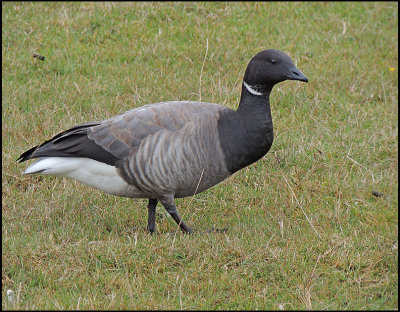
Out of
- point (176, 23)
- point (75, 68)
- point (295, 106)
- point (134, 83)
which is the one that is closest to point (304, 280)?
point (295, 106)

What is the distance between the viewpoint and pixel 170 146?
5.44 m

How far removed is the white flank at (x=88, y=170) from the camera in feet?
18.3

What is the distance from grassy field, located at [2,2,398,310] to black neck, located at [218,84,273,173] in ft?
2.32

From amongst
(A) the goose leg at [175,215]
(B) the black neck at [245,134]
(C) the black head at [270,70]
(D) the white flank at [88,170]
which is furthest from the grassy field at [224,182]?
(C) the black head at [270,70]

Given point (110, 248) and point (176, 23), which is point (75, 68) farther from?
point (110, 248)

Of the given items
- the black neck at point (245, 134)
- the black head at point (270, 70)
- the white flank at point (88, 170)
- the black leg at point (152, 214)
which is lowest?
the black leg at point (152, 214)

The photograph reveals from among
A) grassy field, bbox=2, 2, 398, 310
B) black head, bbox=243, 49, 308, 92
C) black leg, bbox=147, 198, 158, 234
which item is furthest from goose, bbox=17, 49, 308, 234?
grassy field, bbox=2, 2, 398, 310

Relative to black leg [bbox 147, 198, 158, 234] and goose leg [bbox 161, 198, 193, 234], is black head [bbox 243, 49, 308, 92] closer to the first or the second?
goose leg [bbox 161, 198, 193, 234]

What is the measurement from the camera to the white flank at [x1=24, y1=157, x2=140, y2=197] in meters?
5.58

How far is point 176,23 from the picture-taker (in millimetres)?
9680

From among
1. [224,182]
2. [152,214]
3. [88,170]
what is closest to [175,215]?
[152,214]

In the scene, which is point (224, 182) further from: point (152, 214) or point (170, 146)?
point (170, 146)

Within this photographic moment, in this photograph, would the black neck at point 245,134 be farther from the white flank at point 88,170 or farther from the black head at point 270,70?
the white flank at point 88,170

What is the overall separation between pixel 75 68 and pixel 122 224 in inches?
133
